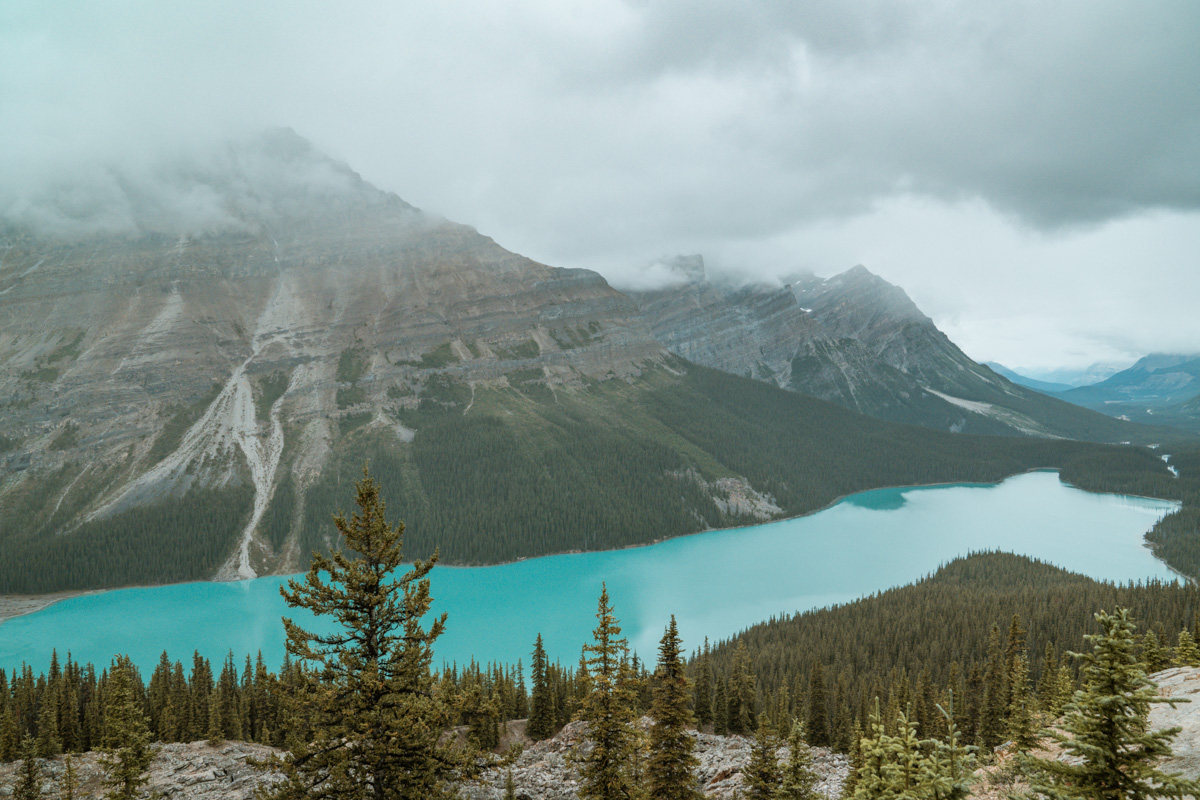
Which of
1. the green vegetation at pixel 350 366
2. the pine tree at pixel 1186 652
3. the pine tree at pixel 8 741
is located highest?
the green vegetation at pixel 350 366

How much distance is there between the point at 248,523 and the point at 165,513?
15650 mm

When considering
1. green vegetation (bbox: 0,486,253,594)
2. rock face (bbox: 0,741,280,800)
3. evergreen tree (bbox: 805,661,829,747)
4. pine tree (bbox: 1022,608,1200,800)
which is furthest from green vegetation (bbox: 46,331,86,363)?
pine tree (bbox: 1022,608,1200,800)

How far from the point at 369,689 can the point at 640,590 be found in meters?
101

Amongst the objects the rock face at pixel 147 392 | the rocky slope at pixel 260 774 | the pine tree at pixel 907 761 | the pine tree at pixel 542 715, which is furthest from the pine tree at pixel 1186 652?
the rock face at pixel 147 392

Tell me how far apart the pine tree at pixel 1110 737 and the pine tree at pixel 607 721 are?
41.5 ft

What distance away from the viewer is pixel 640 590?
367 feet

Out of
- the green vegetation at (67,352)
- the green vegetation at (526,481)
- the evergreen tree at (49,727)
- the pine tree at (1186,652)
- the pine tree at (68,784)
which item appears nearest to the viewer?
the pine tree at (68,784)

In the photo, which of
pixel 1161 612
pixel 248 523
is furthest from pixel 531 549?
pixel 1161 612

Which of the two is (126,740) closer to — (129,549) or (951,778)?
(951,778)

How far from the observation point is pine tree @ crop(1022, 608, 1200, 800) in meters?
8.59

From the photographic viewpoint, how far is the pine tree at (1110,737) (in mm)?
8586

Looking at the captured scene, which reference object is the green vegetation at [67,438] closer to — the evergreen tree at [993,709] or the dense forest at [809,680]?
the dense forest at [809,680]

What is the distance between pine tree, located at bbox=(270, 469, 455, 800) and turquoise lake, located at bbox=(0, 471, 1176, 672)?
58.4 meters

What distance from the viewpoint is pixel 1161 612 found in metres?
71.6
